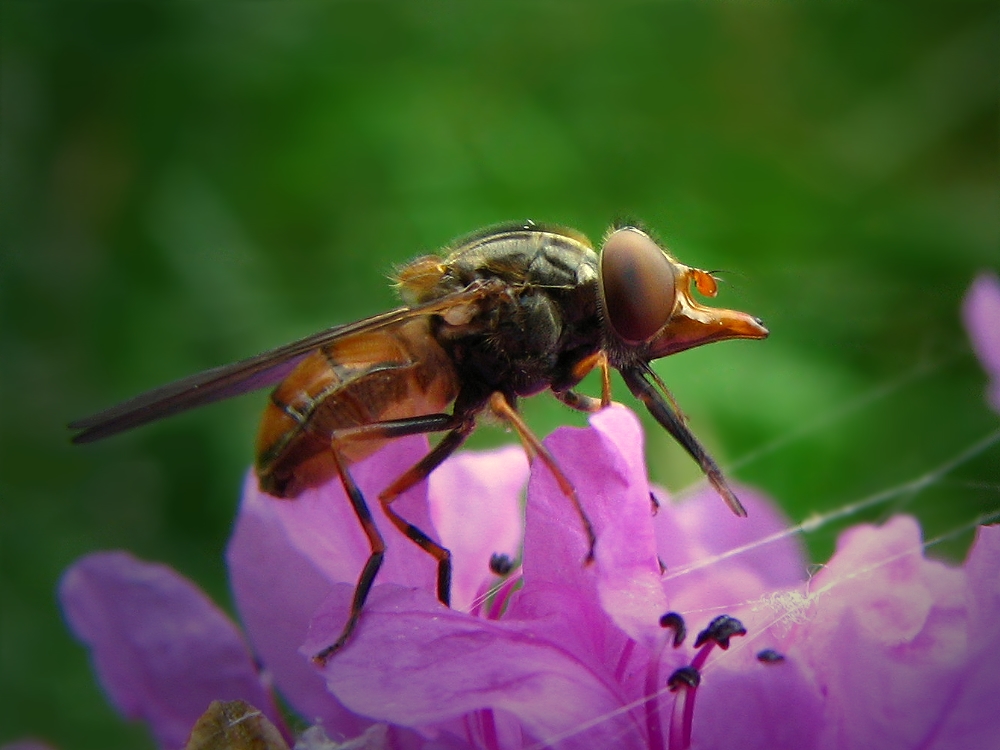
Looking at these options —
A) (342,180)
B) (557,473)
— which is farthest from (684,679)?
(342,180)

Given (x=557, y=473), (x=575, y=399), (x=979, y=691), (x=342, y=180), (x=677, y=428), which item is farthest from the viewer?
(x=342, y=180)

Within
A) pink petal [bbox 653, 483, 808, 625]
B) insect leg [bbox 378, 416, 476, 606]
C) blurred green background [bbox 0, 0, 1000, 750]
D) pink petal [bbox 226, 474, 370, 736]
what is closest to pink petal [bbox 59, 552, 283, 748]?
pink petal [bbox 226, 474, 370, 736]

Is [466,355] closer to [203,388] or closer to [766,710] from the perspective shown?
[203,388]

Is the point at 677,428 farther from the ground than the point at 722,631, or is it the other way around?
the point at 677,428

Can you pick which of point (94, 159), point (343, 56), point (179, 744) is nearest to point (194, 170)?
point (94, 159)

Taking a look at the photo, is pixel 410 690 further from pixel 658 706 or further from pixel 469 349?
pixel 469 349

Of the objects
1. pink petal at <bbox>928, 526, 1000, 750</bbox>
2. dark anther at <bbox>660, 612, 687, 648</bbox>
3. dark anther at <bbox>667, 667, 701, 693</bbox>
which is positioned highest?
dark anther at <bbox>660, 612, 687, 648</bbox>

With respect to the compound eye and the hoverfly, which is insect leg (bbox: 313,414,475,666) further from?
the compound eye

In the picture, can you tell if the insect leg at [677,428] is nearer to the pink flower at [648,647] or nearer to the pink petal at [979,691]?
the pink flower at [648,647]
